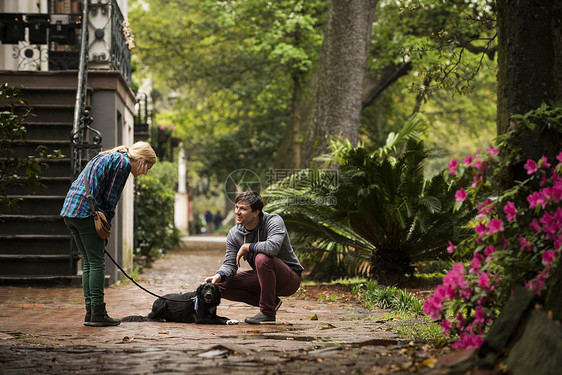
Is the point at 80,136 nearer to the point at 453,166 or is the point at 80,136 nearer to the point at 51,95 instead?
the point at 51,95

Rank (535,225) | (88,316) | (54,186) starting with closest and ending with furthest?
1. (535,225)
2. (88,316)
3. (54,186)

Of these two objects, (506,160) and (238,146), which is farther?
(238,146)

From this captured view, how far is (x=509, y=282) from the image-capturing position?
181 inches

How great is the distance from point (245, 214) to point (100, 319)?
163 cm

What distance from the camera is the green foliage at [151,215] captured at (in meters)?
17.1

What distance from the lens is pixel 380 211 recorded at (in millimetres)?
10602

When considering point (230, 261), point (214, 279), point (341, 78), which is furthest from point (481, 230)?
point (341, 78)

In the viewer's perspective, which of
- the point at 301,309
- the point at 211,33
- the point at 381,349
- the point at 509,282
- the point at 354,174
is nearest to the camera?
the point at 509,282

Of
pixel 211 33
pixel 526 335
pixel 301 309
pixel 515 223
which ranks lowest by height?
pixel 301 309

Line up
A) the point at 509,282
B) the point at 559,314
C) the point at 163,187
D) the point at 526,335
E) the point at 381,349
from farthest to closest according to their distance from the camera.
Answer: the point at 163,187 < the point at 381,349 < the point at 509,282 < the point at 559,314 < the point at 526,335

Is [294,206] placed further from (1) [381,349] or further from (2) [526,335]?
(2) [526,335]

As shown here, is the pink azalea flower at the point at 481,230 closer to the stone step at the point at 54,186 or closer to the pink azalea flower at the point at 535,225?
the pink azalea flower at the point at 535,225

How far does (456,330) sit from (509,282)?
19.3 inches

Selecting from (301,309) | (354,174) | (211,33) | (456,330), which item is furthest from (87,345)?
(211,33)
